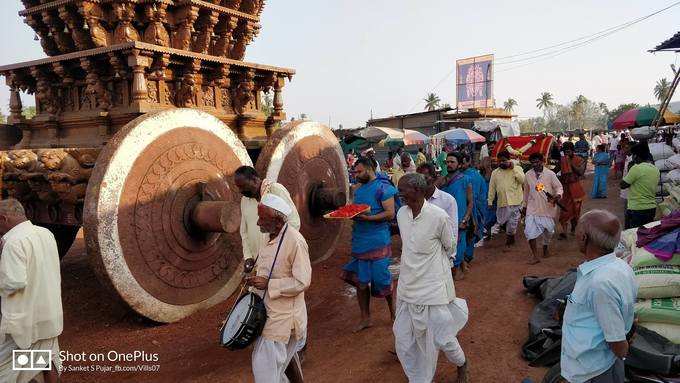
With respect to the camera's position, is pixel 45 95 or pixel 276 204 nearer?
pixel 276 204

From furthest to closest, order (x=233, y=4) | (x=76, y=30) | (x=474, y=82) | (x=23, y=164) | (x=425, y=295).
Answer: (x=474, y=82) < (x=233, y=4) < (x=76, y=30) < (x=23, y=164) < (x=425, y=295)

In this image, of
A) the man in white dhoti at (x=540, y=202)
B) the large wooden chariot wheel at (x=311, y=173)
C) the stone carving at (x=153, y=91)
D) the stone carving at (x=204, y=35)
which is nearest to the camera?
the stone carving at (x=153, y=91)

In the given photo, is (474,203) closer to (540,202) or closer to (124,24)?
(540,202)

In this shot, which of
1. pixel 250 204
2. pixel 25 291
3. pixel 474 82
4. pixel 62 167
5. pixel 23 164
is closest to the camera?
pixel 25 291

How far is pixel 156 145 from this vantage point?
451 centimetres

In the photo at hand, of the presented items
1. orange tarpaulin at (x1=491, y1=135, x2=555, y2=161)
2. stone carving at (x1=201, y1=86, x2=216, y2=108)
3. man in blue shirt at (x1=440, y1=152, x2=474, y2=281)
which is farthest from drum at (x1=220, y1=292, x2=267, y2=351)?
orange tarpaulin at (x1=491, y1=135, x2=555, y2=161)

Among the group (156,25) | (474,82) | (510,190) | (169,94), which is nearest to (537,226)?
(510,190)

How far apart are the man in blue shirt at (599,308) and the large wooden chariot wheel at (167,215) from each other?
3202mm

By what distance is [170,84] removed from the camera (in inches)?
255

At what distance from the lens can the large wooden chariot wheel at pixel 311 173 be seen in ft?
20.6

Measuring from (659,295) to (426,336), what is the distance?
89.6 inches

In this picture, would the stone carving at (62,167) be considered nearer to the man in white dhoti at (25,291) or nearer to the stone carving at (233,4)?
the man in white dhoti at (25,291)

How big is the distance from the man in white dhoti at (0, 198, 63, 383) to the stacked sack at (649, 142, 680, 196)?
8912 mm

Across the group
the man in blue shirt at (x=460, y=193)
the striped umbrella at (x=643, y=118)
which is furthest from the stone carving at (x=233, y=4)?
the striped umbrella at (x=643, y=118)
